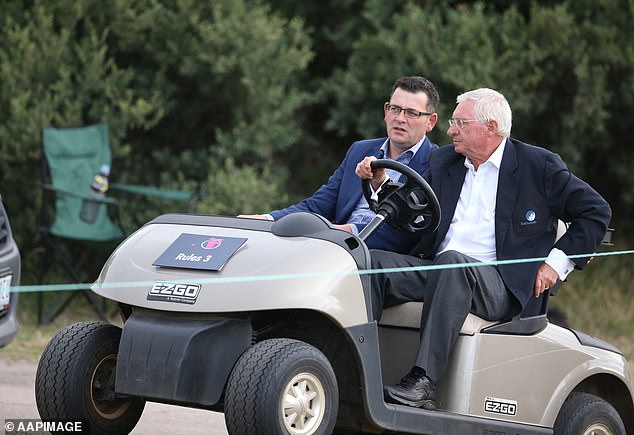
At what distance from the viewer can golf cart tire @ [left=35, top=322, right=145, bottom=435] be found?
→ 14.8 ft

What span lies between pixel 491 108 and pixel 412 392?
1.29 m

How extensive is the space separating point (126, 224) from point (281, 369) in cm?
586

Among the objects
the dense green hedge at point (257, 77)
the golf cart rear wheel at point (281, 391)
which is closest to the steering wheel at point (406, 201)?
the golf cart rear wheel at point (281, 391)

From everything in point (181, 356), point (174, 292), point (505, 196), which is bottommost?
point (181, 356)

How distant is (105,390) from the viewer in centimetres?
462

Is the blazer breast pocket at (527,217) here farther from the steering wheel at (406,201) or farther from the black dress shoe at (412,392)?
the black dress shoe at (412,392)

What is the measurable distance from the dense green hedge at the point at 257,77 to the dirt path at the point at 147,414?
270cm

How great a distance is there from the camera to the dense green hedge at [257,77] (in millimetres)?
9602

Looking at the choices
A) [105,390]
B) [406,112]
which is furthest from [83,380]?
[406,112]

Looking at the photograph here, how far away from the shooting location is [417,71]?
10.1 meters

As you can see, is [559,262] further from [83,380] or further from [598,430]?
[83,380]

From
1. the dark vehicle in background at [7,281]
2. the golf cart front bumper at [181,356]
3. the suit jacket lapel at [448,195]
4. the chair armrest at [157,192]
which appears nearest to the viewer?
the golf cart front bumper at [181,356]

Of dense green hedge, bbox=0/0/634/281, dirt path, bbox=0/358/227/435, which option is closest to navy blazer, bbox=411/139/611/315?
dirt path, bbox=0/358/227/435

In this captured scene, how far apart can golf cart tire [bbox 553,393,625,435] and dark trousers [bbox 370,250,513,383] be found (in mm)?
510
